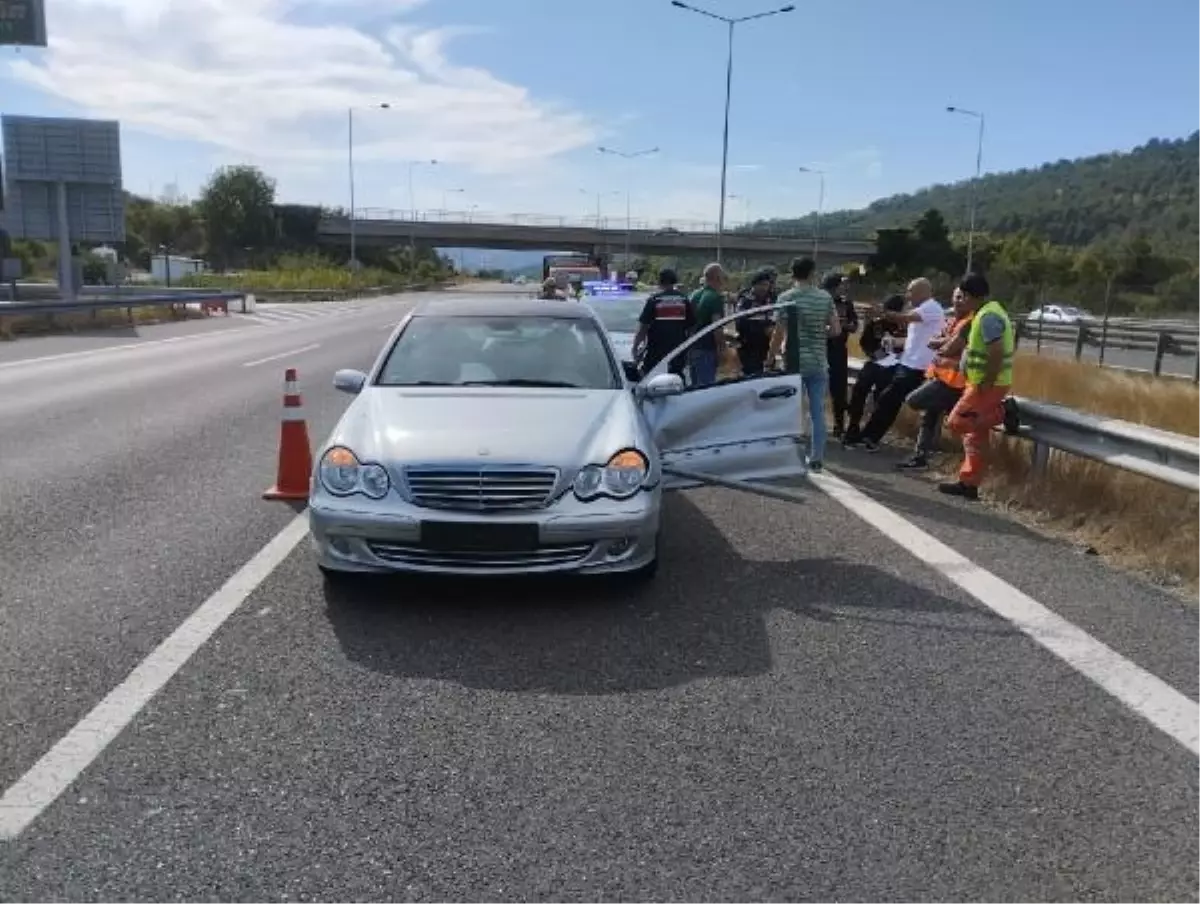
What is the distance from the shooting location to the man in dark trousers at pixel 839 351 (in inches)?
437

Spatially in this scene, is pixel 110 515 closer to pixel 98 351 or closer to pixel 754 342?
pixel 754 342

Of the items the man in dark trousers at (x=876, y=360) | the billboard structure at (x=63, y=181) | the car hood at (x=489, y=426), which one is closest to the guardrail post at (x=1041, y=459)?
the man in dark trousers at (x=876, y=360)

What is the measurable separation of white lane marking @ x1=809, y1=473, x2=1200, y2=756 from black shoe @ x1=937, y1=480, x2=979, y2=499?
43.9 inches

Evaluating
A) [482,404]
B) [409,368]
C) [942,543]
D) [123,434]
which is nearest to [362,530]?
[482,404]

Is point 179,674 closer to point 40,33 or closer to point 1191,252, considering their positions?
point 40,33

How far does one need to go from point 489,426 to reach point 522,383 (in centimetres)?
93

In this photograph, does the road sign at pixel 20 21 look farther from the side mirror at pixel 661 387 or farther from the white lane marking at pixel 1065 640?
the white lane marking at pixel 1065 640

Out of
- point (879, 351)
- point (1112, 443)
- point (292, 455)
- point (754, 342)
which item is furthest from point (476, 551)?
point (754, 342)

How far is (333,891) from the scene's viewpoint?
294 centimetres

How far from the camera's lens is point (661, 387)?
657cm

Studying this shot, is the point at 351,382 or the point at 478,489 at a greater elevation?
the point at 351,382

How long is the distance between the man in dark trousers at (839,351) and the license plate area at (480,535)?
6.30 meters

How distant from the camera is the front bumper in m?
5.20

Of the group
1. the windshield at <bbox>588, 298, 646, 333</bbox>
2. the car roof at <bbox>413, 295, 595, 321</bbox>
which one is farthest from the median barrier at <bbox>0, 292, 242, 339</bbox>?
the car roof at <bbox>413, 295, 595, 321</bbox>
